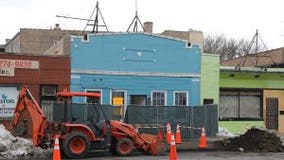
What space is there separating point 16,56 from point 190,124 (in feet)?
31.7

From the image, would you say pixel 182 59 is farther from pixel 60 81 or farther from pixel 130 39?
pixel 60 81

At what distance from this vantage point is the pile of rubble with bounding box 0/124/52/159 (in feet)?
64.8

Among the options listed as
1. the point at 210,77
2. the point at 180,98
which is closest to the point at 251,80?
the point at 210,77

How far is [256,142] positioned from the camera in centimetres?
2494

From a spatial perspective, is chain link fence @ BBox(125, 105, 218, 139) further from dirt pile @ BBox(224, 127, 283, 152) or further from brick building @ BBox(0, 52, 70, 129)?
brick building @ BBox(0, 52, 70, 129)

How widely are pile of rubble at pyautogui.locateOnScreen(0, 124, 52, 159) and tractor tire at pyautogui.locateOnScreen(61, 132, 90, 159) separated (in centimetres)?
111

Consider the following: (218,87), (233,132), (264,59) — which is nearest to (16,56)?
(218,87)

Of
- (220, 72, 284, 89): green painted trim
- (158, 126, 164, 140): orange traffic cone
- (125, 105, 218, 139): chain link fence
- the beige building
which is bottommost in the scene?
(158, 126, 164, 140): orange traffic cone

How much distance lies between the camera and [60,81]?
29156 millimetres

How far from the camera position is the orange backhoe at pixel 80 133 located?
64.7 ft

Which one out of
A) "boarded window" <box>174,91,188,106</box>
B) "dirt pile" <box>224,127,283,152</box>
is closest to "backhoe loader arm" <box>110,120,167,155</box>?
"dirt pile" <box>224,127,283,152</box>

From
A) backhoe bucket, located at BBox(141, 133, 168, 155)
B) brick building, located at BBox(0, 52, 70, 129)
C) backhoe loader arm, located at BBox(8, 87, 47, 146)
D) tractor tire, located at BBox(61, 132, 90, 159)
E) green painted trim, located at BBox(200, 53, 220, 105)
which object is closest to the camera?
tractor tire, located at BBox(61, 132, 90, 159)

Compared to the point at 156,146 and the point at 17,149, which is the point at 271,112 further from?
the point at 17,149

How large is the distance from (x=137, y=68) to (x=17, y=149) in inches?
484
